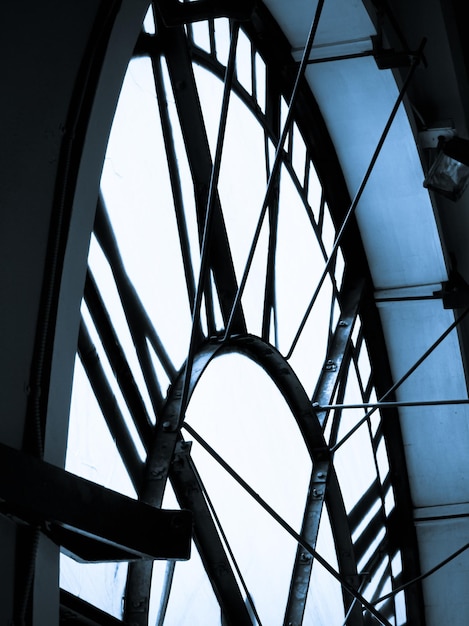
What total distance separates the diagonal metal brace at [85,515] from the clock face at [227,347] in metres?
1.49

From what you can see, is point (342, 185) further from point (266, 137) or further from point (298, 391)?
point (298, 391)

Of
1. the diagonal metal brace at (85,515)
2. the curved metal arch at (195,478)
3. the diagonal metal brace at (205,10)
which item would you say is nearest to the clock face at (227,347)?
the curved metal arch at (195,478)

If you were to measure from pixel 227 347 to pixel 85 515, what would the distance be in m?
4.61

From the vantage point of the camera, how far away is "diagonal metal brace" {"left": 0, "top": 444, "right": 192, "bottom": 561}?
322 cm

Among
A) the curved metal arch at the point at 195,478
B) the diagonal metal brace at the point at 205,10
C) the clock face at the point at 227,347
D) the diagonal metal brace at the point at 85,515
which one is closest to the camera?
the diagonal metal brace at the point at 85,515

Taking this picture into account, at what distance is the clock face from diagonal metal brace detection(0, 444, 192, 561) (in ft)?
4.89

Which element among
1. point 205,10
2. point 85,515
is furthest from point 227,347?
point 85,515

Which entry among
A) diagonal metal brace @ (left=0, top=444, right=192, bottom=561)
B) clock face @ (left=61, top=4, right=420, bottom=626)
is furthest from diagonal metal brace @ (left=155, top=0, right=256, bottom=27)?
diagonal metal brace @ (left=0, top=444, right=192, bottom=561)

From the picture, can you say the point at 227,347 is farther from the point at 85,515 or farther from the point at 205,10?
the point at 85,515

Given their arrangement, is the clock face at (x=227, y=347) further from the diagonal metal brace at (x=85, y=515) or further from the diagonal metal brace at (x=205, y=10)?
the diagonal metal brace at (x=85, y=515)

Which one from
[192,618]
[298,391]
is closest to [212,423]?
[192,618]

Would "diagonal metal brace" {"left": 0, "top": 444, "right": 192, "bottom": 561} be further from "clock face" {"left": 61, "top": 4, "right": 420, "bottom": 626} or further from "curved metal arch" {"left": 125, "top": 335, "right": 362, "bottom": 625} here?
"curved metal arch" {"left": 125, "top": 335, "right": 362, "bottom": 625}

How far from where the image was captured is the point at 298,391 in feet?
31.8

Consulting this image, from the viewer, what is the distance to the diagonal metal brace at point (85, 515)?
3.22 m
